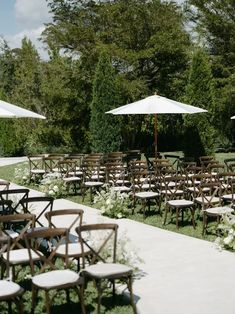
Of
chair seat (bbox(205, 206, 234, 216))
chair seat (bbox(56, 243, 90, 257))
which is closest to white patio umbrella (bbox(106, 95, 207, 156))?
chair seat (bbox(205, 206, 234, 216))

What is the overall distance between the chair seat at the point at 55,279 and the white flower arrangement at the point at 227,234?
3.62 meters

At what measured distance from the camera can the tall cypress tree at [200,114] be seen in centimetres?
1927

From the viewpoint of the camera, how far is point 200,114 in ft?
63.1

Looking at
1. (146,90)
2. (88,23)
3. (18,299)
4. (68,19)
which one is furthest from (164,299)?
(68,19)

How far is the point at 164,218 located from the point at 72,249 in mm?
4745

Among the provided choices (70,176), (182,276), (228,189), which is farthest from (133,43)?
(182,276)

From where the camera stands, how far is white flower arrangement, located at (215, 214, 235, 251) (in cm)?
860

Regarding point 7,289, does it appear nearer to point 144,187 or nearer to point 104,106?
point 144,187

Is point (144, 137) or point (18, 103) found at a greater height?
point (18, 103)

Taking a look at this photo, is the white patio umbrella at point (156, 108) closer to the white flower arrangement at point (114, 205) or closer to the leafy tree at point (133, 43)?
the white flower arrangement at point (114, 205)

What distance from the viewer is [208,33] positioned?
34594mm

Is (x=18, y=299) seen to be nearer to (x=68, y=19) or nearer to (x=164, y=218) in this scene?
(x=164, y=218)

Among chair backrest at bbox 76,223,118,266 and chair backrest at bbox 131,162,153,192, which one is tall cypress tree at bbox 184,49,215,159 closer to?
chair backrest at bbox 131,162,153,192

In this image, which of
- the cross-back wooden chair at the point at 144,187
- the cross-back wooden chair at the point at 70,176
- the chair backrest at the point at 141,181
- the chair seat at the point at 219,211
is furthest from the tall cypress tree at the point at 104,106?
the chair seat at the point at 219,211
